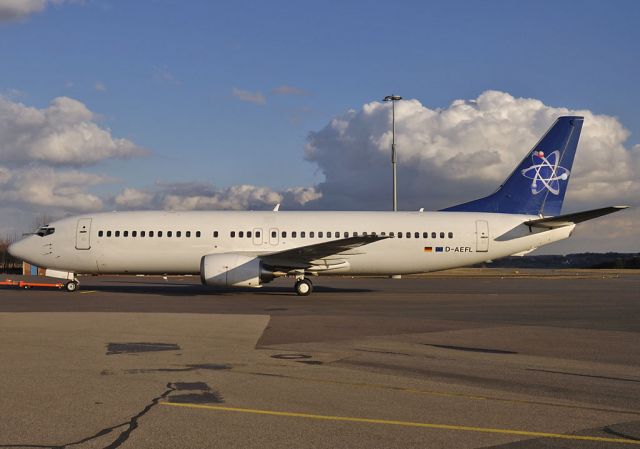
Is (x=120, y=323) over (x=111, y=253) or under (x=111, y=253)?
under

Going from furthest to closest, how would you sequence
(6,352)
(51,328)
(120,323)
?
1. (120,323)
2. (51,328)
3. (6,352)

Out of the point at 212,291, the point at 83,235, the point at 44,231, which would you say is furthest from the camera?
the point at 212,291

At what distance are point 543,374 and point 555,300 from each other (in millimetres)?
15858

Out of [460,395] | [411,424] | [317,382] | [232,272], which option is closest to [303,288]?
[232,272]

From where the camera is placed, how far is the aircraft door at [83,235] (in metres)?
26.9

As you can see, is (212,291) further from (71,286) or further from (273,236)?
(71,286)

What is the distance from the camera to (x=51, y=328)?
13406mm

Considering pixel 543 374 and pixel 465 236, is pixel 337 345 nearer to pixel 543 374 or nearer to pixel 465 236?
pixel 543 374

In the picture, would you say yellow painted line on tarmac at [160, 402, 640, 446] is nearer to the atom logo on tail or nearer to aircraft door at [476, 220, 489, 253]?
aircraft door at [476, 220, 489, 253]

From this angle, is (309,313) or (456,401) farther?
(309,313)

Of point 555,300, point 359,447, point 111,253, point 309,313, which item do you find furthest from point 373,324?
point 111,253

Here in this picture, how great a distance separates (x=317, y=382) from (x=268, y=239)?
18.9m

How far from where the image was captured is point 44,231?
90.1 feet

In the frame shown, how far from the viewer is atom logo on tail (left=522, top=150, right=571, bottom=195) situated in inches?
1102
